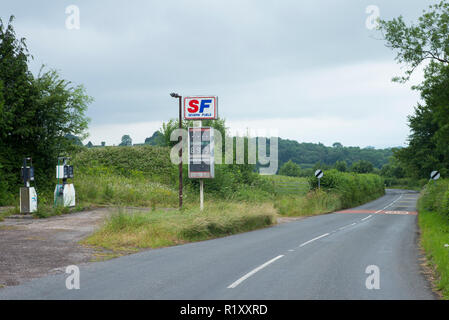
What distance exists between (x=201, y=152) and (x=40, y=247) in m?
9.52

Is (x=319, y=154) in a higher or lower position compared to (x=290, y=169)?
higher

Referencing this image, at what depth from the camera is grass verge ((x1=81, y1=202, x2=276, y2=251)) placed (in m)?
13.9

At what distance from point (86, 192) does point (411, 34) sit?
73.1ft

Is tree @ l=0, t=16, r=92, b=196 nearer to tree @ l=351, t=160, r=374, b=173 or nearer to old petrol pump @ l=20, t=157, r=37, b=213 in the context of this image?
old petrol pump @ l=20, t=157, r=37, b=213

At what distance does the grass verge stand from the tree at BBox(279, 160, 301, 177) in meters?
103

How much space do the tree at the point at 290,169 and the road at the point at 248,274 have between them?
355ft

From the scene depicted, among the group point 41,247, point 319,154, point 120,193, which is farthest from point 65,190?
point 319,154

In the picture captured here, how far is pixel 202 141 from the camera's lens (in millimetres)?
20609

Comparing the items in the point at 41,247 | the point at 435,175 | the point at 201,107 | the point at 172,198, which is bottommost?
the point at 41,247

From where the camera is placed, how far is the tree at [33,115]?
81.1ft

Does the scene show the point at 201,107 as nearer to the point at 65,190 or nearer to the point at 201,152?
the point at 201,152

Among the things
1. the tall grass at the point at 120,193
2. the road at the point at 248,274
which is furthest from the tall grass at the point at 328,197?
the road at the point at 248,274

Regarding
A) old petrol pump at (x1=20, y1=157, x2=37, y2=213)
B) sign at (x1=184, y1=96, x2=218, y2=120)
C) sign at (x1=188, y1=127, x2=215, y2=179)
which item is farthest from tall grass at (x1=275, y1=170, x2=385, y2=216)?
old petrol pump at (x1=20, y1=157, x2=37, y2=213)

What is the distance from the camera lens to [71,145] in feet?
88.5
